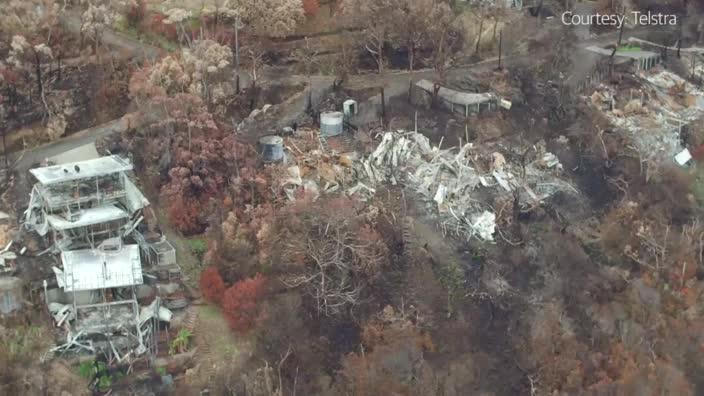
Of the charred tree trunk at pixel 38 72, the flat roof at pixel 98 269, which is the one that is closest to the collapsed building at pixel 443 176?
the flat roof at pixel 98 269

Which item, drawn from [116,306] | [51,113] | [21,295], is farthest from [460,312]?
[51,113]

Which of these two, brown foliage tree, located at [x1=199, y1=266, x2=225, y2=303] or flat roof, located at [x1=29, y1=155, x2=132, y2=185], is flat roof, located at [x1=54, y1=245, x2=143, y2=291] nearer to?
brown foliage tree, located at [x1=199, y1=266, x2=225, y2=303]

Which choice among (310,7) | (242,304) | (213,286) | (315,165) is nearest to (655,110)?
(310,7)

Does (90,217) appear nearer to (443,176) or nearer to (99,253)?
(99,253)

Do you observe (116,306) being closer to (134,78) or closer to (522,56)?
(134,78)

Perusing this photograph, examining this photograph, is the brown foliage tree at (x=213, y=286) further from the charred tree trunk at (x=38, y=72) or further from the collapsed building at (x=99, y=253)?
the charred tree trunk at (x=38, y=72)

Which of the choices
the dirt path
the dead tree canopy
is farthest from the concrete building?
the dirt path
